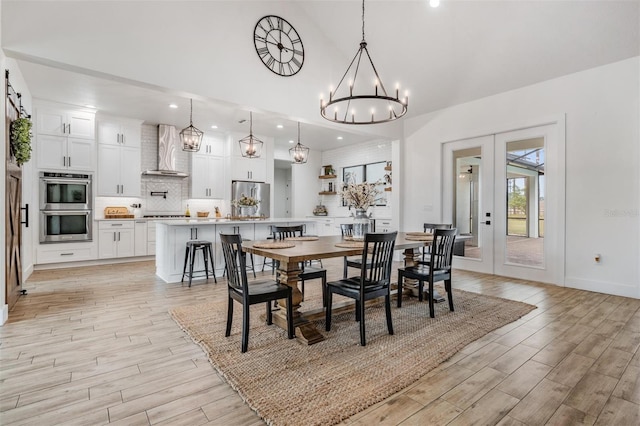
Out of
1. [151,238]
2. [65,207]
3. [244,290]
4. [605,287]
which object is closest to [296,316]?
[244,290]

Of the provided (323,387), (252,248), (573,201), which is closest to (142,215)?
(252,248)

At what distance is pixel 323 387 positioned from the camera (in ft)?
6.41

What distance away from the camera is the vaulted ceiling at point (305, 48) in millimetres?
3271

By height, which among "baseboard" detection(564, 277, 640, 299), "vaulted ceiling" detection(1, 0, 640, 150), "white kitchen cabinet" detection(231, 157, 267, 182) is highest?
"vaulted ceiling" detection(1, 0, 640, 150)

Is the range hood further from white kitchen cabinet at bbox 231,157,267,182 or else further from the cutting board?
white kitchen cabinet at bbox 231,157,267,182

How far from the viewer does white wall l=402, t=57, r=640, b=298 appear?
13.1 feet

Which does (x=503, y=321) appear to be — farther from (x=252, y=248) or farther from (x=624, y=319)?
(x=252, y=248)

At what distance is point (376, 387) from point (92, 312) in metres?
3.12

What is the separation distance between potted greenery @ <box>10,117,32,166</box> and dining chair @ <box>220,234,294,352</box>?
2.83 m

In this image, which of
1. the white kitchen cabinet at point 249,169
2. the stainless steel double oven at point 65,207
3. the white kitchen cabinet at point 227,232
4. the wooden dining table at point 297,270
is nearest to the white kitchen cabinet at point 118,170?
the stainless steel double oven at point 65,207

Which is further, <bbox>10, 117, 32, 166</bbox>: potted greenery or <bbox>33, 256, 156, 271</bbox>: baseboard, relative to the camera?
<bbox>33, 256, 156, 271</bbox>: baseboard

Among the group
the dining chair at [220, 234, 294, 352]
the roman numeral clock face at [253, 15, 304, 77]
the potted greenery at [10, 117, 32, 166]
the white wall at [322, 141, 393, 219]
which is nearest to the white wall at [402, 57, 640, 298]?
the roman numeral clock face at [253, 15, 304, 77]

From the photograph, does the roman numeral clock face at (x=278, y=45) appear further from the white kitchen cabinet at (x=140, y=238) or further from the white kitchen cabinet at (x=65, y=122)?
the white kitchen cabinet at (x=140, y=238)

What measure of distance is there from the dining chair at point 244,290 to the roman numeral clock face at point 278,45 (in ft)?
10.4
